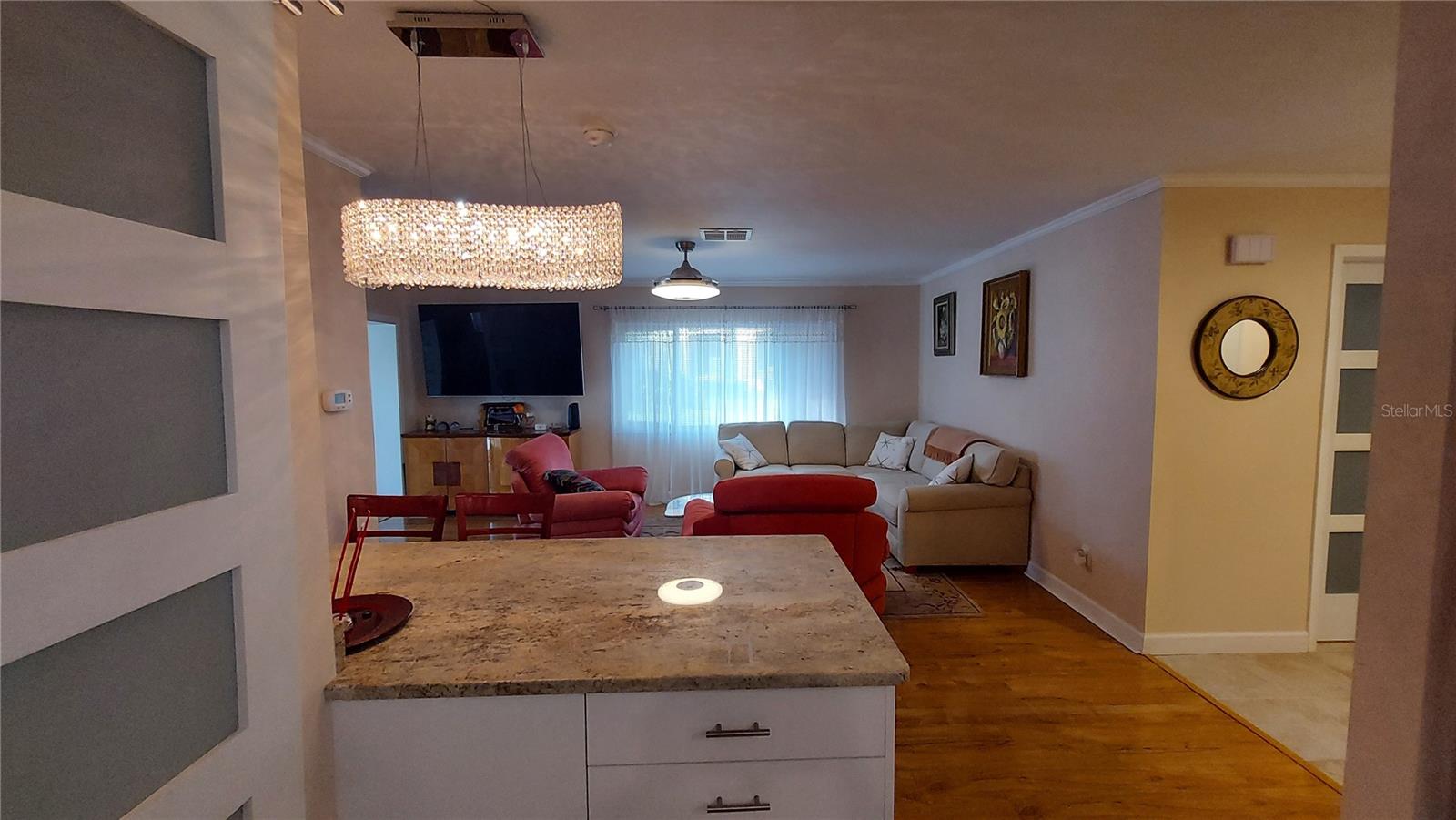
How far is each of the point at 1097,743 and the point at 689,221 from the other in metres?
3.19

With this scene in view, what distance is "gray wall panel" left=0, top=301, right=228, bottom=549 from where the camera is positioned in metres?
0.48

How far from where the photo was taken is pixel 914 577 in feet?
12.8

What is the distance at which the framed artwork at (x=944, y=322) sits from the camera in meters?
5.26

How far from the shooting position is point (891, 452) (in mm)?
5598

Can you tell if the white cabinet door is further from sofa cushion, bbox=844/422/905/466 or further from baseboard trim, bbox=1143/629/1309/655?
sofa cushion, bbox=844/422/905/466

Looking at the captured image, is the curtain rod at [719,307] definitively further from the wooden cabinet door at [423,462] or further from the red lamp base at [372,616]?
the red lamp base at [372,616]

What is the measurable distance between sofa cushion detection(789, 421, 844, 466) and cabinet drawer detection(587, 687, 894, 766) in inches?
184

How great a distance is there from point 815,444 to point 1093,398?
9.42ft

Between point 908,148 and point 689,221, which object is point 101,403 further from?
point 689,221

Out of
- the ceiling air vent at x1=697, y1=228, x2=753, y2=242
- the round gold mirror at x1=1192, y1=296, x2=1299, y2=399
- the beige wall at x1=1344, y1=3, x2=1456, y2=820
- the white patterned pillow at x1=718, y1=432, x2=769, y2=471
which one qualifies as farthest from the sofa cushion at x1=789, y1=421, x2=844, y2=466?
the beige wall at x1=1344, y1=3, x2=1456, y2=820

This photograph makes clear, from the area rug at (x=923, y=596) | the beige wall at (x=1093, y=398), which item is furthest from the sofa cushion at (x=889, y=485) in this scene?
the beige wall at (x=1093, y=398)

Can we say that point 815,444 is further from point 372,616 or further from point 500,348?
point 372,616

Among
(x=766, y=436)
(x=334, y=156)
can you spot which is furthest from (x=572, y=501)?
(x=766, y=436)

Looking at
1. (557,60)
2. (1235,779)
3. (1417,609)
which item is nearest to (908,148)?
(557,60)
